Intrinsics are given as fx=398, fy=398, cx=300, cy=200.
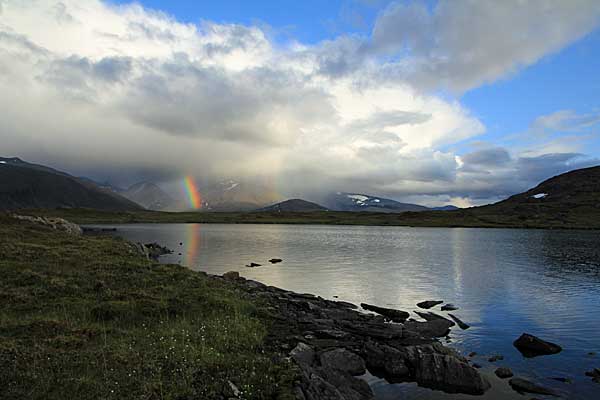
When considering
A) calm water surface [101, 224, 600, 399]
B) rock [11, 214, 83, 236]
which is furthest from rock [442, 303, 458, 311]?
rock [11, 214, 83, 236]

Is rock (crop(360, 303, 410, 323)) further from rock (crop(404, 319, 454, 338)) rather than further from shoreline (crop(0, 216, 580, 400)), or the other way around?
rock (crop(404, 319, 454, 338))

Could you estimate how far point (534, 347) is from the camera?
94.7 ft

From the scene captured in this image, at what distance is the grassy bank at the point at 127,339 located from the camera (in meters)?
15.3

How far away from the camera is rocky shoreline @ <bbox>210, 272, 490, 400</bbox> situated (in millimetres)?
19641

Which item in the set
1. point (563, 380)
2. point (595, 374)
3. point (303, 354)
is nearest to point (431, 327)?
point (563, 380)

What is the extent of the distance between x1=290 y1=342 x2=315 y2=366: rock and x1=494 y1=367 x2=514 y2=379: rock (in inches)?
464

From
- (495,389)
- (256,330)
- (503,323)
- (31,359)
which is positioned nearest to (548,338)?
(503,323)

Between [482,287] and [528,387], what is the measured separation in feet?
112

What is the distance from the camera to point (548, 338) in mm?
32594

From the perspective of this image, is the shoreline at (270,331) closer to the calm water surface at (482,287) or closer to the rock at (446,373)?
the rock at (446,373)

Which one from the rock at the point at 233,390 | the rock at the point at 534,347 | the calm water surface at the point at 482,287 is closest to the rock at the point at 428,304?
the calm water surface at the point at 482,287

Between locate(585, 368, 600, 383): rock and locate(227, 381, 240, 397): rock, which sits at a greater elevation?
locate(227, 381, 240, 397): rock

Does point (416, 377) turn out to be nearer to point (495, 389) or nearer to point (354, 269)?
point (495, 389)

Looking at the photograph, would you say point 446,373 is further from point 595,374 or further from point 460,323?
point 460,323
